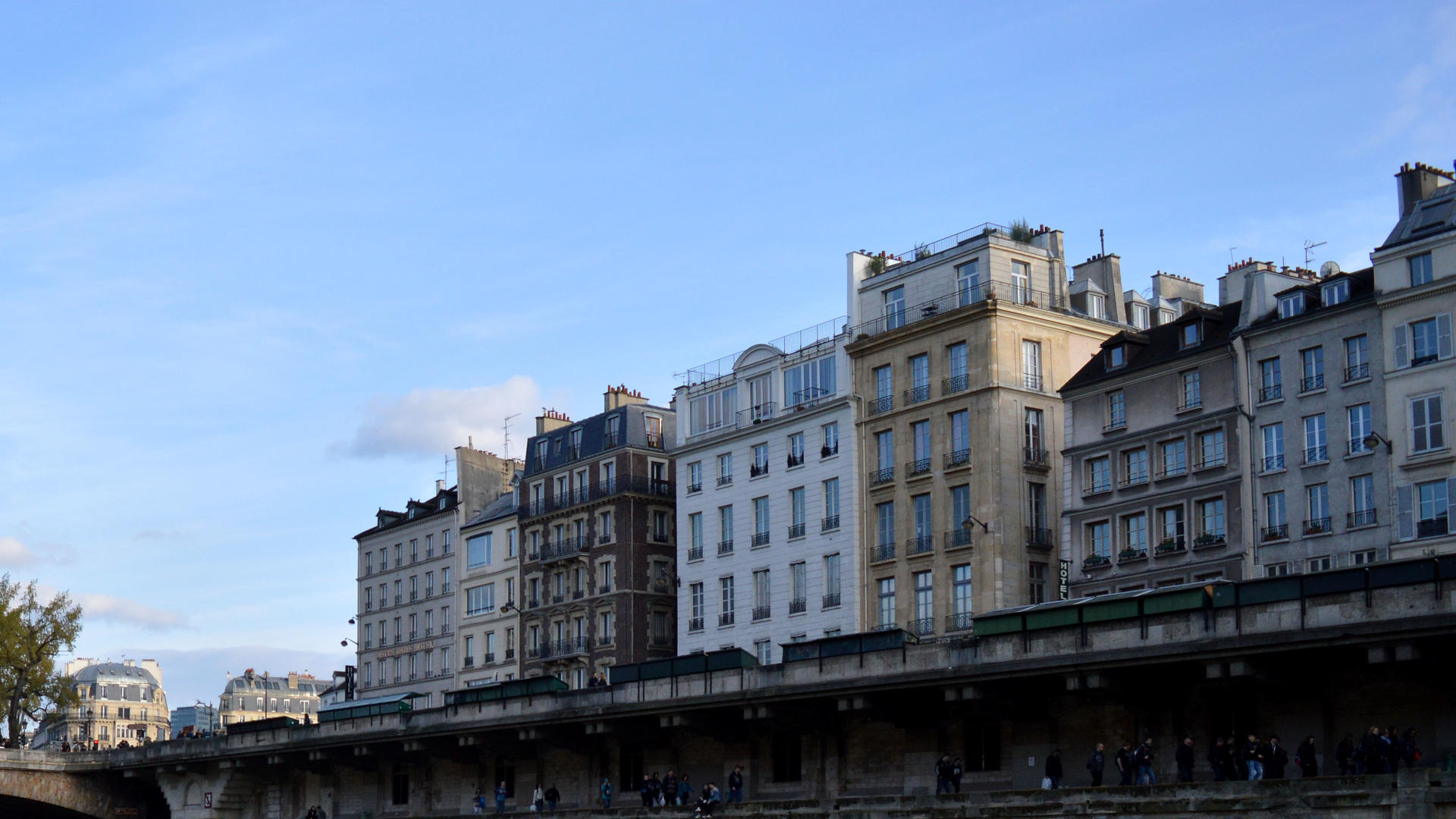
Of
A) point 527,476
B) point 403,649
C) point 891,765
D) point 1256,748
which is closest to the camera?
point 1256,748

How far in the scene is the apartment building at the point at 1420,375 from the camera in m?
56.0

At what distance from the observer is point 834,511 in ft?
245

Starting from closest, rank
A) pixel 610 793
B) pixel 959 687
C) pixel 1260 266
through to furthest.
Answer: pixel 959 687 → pixel 610 793 → pixel 1260 266

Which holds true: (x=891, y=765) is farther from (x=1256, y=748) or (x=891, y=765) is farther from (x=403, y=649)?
(x=403, y=649)

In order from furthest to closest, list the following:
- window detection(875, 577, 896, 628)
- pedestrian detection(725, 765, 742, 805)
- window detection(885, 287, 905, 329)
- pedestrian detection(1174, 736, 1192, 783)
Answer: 1. window detection(885, 287, 905, 329)
2. window detection(875, 577, 896, 628)
3. pedestrian detection(725, 765, 742, 805)
4. pedestrian detection(1174, 736, 1192, 783)

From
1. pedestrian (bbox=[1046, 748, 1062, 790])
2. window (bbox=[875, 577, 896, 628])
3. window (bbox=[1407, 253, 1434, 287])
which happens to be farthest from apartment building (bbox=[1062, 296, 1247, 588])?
pedestrian (bbox=[1046, 748, 1062, 790])

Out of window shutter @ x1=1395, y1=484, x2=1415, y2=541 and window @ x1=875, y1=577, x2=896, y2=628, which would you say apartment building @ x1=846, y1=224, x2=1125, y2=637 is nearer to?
window @ x1=875, y1=577, x2=896, y2=628

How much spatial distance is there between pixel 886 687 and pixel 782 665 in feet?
16.5

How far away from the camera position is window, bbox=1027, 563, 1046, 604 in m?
68.2

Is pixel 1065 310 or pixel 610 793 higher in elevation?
pixel 1065 310

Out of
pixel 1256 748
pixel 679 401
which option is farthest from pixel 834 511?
pixel 1256 748

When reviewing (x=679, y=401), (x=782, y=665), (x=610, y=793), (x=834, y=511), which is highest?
(x=679, y=401)

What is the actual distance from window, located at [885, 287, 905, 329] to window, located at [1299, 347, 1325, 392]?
18481 mm

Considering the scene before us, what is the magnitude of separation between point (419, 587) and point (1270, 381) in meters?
56.5
